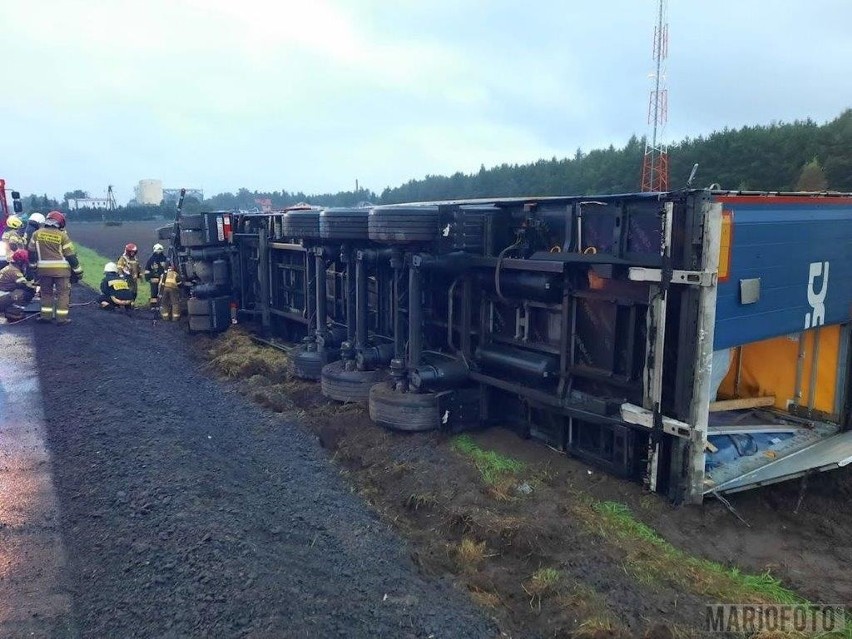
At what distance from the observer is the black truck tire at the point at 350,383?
6973 mm

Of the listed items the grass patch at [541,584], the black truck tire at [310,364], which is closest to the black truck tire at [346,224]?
the black truck tire at [310,364]

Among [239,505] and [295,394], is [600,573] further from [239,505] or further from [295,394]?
[295,394]

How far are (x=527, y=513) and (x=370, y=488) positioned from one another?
128cm

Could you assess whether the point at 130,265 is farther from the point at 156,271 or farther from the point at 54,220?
the point at 54,220

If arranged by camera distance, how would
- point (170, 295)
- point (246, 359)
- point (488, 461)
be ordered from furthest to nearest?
point (170, 295), point (246, 359), point (488, 461)

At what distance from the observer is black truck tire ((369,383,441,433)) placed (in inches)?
239

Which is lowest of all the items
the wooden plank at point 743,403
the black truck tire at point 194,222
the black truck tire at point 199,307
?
the wooden plank at point 743,403

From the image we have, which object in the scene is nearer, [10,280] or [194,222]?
[194,222]

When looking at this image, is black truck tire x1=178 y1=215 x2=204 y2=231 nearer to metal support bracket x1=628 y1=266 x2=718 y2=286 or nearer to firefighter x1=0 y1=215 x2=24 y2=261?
firefighter x1=0 y1=215 x2=24 y2=261

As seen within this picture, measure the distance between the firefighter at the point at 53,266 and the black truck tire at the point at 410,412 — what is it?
302 inches

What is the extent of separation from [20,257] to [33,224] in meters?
0.90

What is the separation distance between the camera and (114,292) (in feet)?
44.6

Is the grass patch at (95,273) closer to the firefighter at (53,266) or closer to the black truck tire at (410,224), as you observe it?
the firefighter at (53,266)

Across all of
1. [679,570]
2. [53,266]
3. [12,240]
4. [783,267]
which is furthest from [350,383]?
[12,240]
